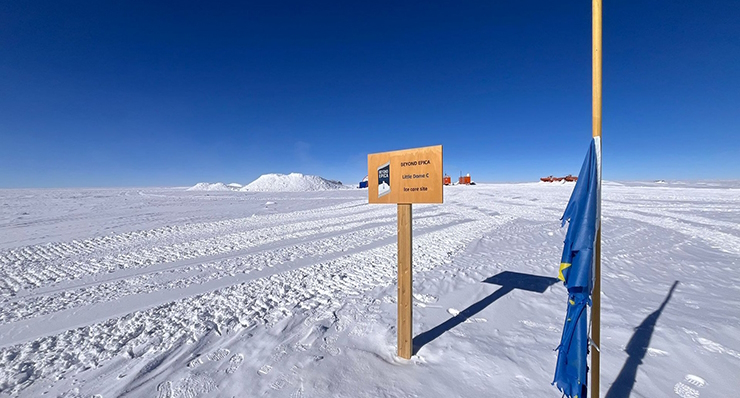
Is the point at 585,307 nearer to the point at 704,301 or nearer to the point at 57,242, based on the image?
the point at 704,301

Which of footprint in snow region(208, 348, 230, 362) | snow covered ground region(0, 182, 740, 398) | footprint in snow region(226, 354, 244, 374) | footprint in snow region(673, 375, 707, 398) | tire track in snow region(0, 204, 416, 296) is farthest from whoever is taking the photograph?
tire track in snow region(0, 204, 416, 296)

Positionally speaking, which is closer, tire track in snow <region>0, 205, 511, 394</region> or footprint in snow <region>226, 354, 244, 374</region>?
footprint in snow <region>226, 354, 244, 374</region>

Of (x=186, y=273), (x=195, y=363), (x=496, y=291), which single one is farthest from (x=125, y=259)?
(x=496, y=291)

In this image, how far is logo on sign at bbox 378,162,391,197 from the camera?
325cm

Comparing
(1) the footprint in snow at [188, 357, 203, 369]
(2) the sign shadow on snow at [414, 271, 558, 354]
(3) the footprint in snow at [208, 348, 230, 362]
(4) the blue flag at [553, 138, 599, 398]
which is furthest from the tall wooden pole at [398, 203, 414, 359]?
(1) the footprint in snow at [188, 357, 203, 369]

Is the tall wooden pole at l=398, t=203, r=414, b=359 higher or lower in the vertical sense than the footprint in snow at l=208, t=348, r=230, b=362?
higher

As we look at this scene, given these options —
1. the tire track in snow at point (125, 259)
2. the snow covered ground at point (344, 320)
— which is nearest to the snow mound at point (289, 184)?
the tire track in snow at point (125, 259)

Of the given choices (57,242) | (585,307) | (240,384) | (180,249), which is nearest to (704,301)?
(585,307)

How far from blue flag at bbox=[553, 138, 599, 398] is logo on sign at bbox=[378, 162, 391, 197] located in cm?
170

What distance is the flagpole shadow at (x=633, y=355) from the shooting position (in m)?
2.86

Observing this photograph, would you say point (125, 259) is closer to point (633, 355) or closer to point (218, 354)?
point (218, 354)

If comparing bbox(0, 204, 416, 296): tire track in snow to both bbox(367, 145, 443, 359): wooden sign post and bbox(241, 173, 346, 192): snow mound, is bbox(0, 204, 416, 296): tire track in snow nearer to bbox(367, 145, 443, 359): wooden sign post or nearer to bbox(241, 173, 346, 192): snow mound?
bbox(367, 145, 443, 359): wooden sign post

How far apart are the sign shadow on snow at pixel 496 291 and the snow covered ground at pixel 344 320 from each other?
3 cm

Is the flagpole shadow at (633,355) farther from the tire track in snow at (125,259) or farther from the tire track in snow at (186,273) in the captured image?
the tire track in snow at (125,259)
